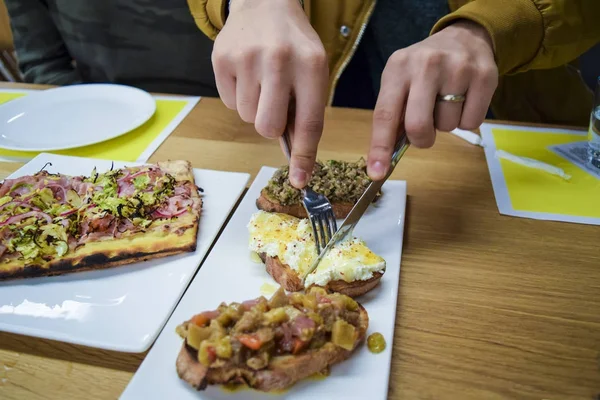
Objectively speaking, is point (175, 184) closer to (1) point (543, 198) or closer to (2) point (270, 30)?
(2) point (270, 30)

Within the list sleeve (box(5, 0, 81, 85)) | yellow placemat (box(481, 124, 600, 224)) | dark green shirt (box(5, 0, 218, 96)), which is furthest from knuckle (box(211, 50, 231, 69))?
sleeve (box(5, 0, 81, 85))

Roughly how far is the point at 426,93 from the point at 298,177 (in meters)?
0.43

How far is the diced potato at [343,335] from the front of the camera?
106cm

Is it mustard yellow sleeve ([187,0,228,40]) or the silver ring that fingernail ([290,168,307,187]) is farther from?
mustard yellow sleeve ([187,0,228,40])

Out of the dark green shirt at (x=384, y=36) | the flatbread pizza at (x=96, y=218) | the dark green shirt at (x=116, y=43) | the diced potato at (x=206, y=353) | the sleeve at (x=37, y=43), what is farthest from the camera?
the sleeve at (x=37, y=43)

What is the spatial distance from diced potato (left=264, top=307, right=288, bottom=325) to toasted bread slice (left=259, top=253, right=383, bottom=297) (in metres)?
0.22

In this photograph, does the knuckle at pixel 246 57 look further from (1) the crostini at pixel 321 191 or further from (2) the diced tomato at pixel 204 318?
(2) the diced tomato at pixel 204 318

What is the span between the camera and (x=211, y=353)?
3.31 ft

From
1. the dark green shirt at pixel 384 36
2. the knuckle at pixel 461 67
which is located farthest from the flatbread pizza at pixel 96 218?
the dark green shirt at pixel 384 36

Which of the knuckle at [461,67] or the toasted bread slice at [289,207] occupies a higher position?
the knuckle at [461,67]

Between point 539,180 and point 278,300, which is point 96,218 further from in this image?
point 539,180

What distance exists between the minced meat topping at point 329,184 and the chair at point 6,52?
3279 mm

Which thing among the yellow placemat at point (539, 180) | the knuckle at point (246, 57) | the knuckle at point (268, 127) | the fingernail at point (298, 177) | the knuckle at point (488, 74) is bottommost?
the yellow placemat at point (539, 180)

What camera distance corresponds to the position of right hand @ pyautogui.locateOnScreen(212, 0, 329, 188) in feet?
4.37
